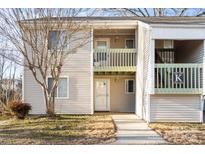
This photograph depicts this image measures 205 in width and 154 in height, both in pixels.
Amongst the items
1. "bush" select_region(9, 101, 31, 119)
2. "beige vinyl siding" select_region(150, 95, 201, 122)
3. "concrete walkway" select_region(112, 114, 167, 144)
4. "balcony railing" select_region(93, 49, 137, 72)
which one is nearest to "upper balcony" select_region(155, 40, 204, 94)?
"beige vinyl siding" select_region(150, 95, 201, 122)

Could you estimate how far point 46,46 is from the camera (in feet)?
54.7

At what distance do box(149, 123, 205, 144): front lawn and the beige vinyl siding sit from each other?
644 millimetres

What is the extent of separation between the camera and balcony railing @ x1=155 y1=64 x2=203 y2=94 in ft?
47.9

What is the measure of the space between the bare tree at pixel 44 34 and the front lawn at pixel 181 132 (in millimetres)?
5472

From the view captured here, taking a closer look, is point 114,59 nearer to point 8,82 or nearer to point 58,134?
point 58,134

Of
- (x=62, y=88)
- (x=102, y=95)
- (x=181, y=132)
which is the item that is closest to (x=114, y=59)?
(x=102, y=95)

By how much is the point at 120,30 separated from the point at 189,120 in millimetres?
6899

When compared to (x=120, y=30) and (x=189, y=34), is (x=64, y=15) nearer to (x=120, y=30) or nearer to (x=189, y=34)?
(x=120, y=30)

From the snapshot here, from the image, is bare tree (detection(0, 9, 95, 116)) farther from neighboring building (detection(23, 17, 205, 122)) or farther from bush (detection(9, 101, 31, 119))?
neighboring building (detection(23, 17, 205, 122))

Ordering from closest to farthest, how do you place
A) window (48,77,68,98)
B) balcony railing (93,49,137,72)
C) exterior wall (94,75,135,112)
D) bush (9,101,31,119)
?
bush (9,101,31,119), balcony railing (93,49,137,72), window (48,77,68,98), exterior wall (94,75,135,112)

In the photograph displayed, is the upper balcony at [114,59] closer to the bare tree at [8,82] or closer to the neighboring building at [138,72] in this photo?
the neighboring building at [138,72]

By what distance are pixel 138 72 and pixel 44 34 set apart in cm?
499

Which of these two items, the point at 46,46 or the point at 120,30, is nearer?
the point at 46,46
